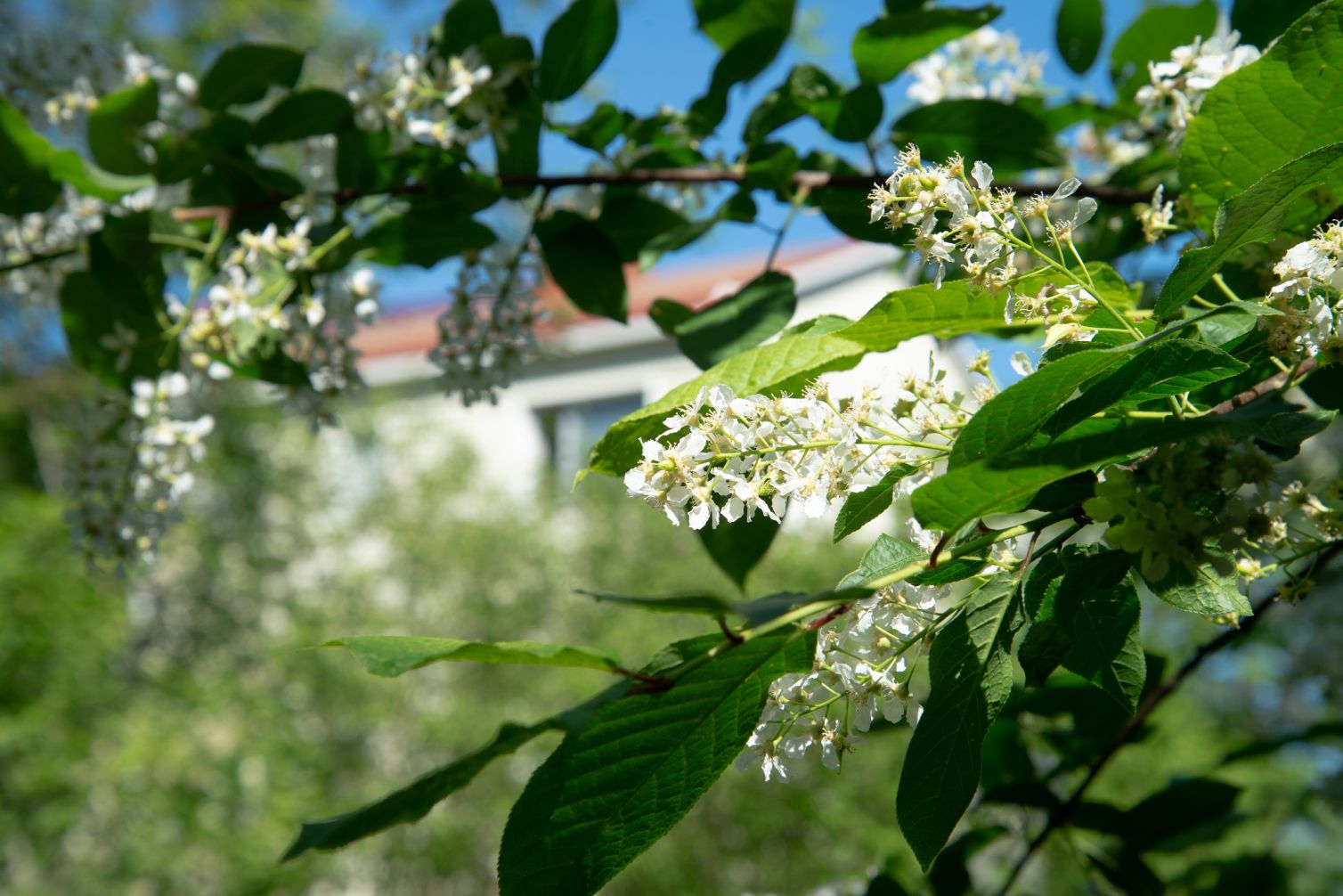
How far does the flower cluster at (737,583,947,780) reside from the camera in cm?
65

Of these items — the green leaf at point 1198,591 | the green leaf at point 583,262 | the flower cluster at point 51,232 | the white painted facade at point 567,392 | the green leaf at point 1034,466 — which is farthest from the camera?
the white painted facade at point 567,392

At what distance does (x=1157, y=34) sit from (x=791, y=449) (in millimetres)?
789

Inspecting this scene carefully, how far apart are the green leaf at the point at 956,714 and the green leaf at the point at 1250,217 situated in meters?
0.18

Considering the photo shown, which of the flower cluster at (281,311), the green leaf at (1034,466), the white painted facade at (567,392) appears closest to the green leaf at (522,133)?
A: the flower cluster at (281,311)

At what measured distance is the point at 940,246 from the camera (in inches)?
25.1

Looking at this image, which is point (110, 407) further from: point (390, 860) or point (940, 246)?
point (390, 860)

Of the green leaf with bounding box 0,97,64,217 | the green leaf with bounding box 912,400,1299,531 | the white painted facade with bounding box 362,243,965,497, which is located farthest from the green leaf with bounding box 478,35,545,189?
the white painted facade with bounding box 362,243,965,497

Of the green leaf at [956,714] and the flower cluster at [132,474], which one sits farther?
the flower cluster at [132,474]

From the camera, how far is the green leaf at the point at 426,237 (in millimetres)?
1202

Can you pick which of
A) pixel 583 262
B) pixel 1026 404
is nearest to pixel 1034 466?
pixel 1026 404

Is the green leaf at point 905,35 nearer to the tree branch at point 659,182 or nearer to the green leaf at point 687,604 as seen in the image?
the tree branch at point 659,182

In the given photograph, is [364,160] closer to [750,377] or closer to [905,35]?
[905,35]

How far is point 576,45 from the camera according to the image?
117cm

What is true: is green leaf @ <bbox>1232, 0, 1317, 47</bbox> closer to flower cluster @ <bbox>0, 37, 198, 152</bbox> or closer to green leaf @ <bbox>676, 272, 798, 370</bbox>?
green leaf @ <bbox>676, 272, 798, 370</bbox>
